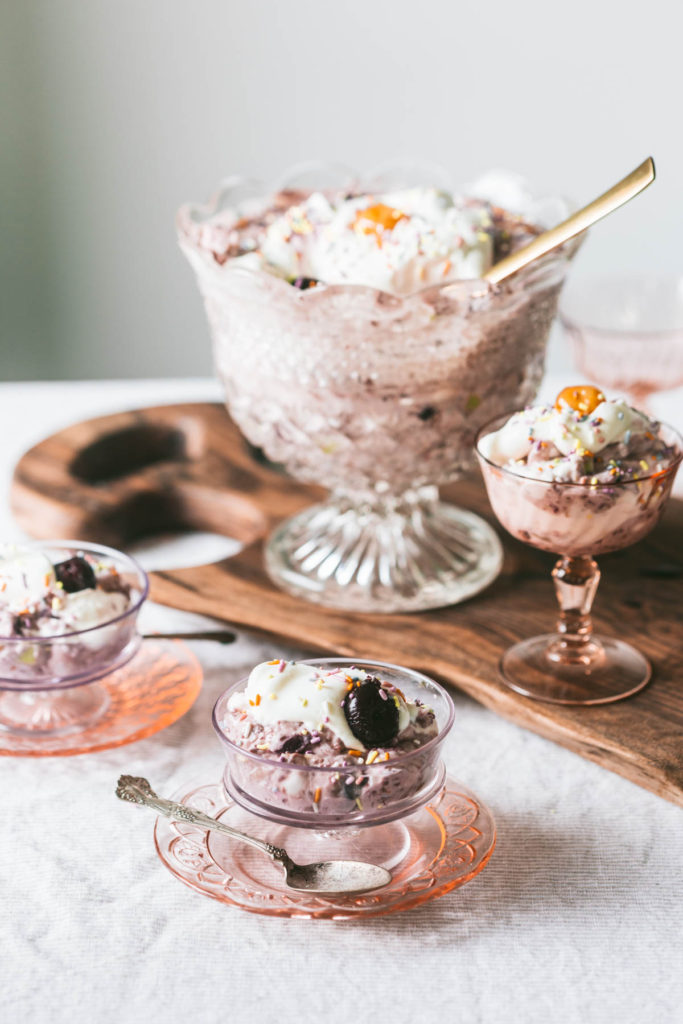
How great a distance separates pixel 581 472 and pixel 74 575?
0.50 m

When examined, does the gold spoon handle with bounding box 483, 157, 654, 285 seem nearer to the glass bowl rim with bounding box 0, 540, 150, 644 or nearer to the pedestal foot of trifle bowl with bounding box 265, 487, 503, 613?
the pedestal foot of trifle bowl with bounding box 265, 487, 503, 613

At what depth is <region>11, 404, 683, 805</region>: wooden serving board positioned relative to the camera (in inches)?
43.2

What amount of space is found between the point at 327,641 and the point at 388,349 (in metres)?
0.33

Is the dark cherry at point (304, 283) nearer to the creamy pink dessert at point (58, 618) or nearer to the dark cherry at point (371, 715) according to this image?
the creamy pink dessert at point (58, 618)

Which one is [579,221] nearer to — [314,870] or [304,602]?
[304,602]

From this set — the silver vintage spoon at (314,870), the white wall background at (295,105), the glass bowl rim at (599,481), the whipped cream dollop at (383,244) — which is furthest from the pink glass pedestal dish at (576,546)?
the white wall background at (295,105)

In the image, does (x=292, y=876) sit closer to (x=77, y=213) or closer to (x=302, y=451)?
(x=302, y=451)

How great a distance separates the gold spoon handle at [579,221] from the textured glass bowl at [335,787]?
0.53 metres

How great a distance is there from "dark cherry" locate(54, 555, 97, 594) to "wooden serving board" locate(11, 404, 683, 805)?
0.22 meters

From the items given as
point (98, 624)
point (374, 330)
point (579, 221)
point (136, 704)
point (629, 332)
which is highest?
point (579, 221)

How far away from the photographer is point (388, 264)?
1.22m

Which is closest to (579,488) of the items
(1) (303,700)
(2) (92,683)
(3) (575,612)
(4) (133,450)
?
(3) (575,612)

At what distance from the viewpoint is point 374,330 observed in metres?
1.17

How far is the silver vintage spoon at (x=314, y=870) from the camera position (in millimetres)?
862
